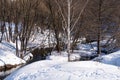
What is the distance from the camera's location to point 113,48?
28.5 m

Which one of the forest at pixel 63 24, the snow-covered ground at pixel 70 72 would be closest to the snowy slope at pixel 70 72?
the snow-covered ground at pixel 70 72

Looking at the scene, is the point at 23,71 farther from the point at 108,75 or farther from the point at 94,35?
the point at 94,35

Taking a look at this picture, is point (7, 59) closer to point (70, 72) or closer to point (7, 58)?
point (7, 58)

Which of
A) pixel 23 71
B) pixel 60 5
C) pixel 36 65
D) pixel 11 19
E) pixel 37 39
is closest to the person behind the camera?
pixel 23 71

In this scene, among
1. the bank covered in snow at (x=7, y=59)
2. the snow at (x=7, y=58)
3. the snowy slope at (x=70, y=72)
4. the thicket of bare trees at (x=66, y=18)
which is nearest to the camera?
the snowy slope at (x=70, y=72)

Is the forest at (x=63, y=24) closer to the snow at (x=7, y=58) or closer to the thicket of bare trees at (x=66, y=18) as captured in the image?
the thicket of bare trees at (x=66, y=18)

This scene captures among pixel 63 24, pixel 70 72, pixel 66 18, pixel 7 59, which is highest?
pixel 66 18

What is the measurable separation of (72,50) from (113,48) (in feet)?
12.8

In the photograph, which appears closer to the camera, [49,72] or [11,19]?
[49,72]

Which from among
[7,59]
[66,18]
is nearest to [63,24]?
[66,18]

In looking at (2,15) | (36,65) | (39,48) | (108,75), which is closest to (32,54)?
(39,48)

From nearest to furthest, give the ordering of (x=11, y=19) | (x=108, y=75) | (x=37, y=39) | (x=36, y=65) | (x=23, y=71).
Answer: (x=108, y=75), (x=23, y=71), (x=36, y=65), (x=11, y=19), (x=37, y=39)

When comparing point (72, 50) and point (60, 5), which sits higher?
point (60, 5)

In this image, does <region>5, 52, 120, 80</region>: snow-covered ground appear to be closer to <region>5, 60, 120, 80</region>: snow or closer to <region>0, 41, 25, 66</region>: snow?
<region>5, 60, 120, 80</region>: snow
